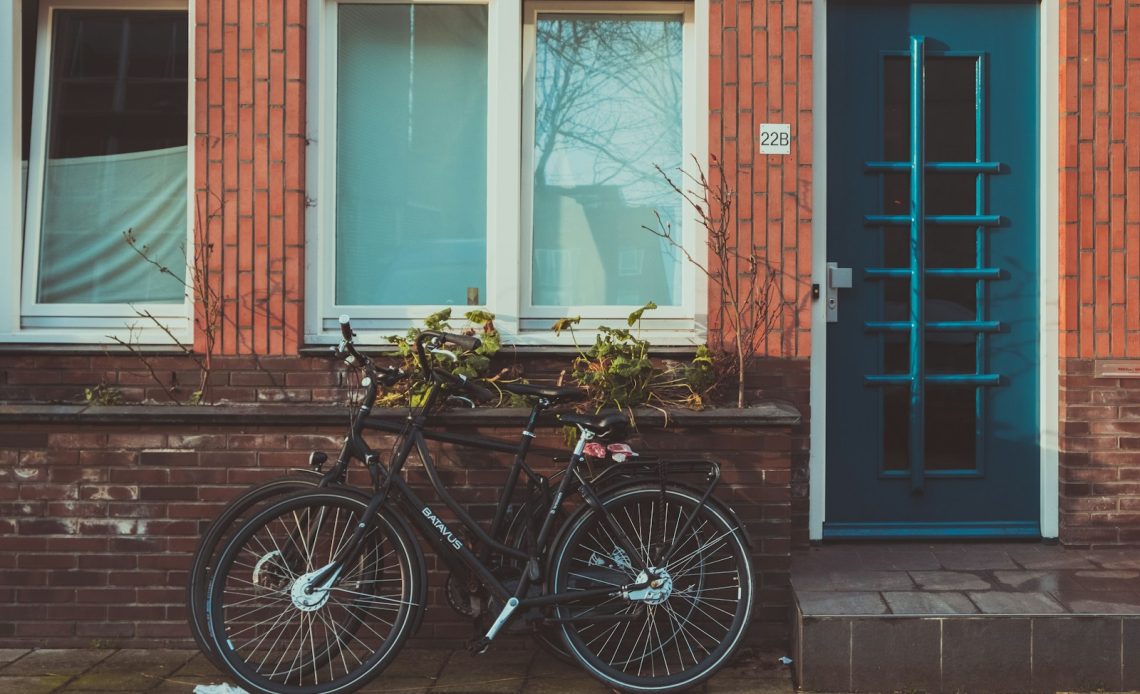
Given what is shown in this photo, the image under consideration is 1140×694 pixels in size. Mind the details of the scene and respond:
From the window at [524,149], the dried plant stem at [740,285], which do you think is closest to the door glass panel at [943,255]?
the dried plant stem at [740,285]

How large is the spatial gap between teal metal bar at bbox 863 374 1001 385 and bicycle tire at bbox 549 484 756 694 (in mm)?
1397

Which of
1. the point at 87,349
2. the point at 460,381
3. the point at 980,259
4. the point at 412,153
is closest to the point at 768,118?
the point at 980,259

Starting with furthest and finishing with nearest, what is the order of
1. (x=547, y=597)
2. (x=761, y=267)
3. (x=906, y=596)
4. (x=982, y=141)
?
1. (x=982, y=141)
2. (x=761, y=267)
3. (x=906, y=596)
4. (x=547, y=597)

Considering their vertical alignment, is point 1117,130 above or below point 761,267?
above

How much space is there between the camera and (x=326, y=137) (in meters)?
5.36

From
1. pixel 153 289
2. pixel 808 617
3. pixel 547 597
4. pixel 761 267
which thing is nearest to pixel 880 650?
pixel 808 617

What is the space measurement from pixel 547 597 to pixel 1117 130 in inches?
135

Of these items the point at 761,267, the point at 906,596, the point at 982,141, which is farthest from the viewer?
the point at 982,141

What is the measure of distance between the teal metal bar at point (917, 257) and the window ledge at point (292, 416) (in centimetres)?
100

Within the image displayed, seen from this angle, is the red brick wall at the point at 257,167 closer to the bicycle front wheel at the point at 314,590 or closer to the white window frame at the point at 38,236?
A: the white window frame at the point at 38,236

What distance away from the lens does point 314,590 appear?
4.20 metres

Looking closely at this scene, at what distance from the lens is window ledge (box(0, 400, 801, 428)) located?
15.6 ft

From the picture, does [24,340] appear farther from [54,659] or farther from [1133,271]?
[1133,271]

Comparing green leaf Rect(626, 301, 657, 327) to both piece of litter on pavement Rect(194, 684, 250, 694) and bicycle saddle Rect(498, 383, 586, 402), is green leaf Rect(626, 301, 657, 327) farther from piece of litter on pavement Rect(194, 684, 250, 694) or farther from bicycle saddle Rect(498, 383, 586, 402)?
piece of litter on pavement Rect(194, 684, 250, 694)
